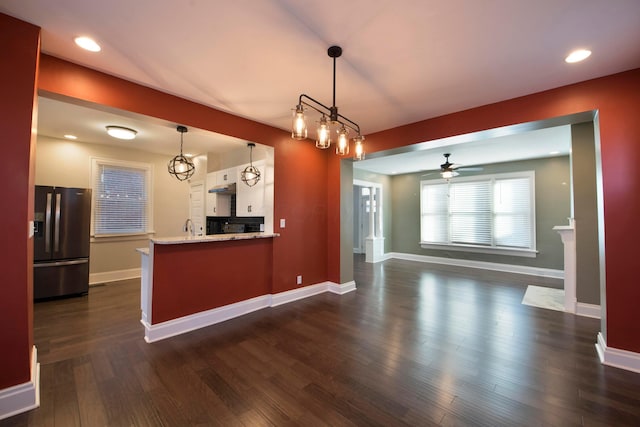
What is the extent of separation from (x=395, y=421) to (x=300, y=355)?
3.49ft

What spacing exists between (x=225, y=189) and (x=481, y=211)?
6.33 m

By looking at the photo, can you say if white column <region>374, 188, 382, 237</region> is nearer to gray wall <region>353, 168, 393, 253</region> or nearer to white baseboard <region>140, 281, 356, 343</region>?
gray wall <region>353, 168, 393, 253</region>

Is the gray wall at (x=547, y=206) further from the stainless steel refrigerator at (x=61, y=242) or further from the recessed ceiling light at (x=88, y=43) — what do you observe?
the stainless steel refrigerator at (x=61, y=242)

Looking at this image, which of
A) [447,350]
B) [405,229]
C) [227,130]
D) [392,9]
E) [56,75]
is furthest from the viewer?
[405,229]

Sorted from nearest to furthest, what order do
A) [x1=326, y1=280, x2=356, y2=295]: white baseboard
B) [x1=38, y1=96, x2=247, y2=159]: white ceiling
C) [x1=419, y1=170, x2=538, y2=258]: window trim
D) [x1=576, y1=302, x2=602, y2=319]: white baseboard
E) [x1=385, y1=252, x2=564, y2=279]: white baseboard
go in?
[x1=38, y1=96, x2=247, y2=159]: white ceiling, [x1=576, y1=302, x2=602, y2=319]: white baseboard, [x1=326, y1=280, x2=356, y2=295]: white baseboard, [x1=385, y1=252, x2=564, y2=279]: white baseboard, [x1=419, y1=170, x2=538, y2=258]: window trim

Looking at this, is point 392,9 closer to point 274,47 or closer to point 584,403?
point 274,47

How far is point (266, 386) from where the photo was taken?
6.68ft

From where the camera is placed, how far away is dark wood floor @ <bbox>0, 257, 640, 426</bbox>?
1736 millimetres

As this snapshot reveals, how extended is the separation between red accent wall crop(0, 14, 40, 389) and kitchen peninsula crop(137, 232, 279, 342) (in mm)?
1065

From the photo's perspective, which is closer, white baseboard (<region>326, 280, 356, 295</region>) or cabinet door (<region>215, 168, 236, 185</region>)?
white baseboard (<region>326, 280, 356, 295</region>)

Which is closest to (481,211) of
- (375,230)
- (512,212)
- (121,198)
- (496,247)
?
(512,212)

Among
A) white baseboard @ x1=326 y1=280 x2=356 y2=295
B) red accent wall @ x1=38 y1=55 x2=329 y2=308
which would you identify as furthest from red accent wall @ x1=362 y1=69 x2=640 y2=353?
red accent wall @ x1=38 y1=55 x2=329 y2=308

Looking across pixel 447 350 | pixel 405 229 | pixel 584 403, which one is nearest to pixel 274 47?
pixel 447 350

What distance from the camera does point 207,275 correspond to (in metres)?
3.21
